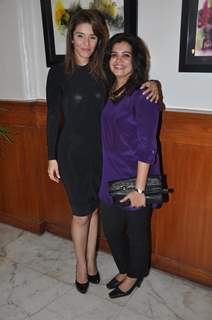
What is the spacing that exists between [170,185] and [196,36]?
81cm

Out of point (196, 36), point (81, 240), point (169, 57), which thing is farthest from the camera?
point (81, 240)

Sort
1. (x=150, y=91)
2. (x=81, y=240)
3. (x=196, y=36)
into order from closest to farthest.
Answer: (x=150, y=91)
(x=196, y=36)
(x=81, y=240)

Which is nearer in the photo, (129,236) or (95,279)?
(129,236)

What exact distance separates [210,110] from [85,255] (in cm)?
108

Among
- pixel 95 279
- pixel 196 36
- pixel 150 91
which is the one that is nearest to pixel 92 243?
pixel 95 279

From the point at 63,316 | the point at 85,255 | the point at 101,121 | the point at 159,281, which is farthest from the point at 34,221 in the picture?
the point at 101,121

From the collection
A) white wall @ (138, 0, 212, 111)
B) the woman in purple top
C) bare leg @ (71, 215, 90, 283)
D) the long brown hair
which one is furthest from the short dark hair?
bare leg @ (71, 215, 90, 283)

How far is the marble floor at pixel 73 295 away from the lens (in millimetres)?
1678

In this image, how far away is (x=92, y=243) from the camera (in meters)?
1.87

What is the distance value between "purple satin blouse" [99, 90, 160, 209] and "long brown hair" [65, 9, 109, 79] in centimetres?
20

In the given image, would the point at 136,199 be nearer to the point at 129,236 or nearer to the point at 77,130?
the point at 129,236

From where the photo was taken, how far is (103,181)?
5.32ft

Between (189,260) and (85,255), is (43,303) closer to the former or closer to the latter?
(85,255)

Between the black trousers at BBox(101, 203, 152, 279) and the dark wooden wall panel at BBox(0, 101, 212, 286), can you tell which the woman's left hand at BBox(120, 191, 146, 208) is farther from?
the dark wooden wall panel at BBox(0, 101, 212, 286)
